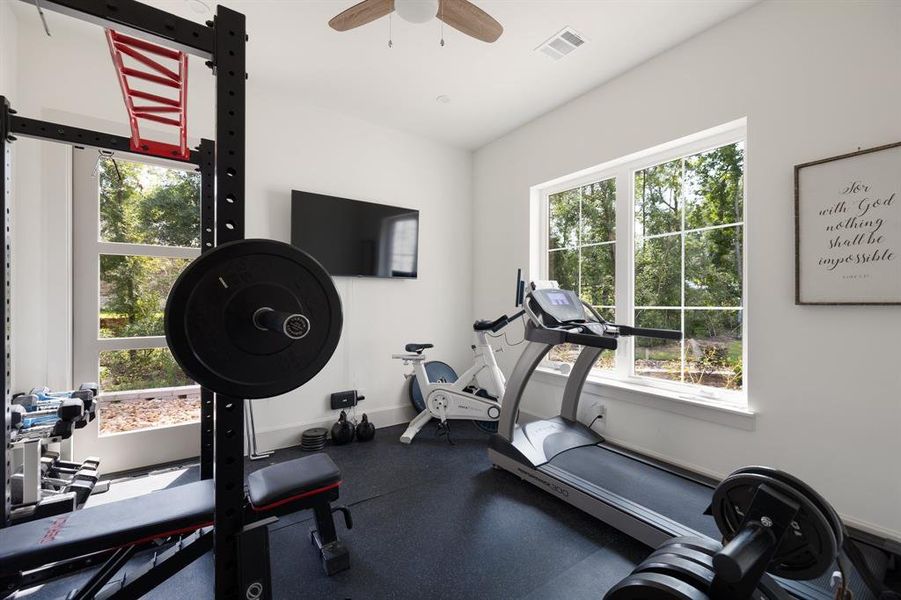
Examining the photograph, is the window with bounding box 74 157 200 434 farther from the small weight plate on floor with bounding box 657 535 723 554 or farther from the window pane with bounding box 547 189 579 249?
the small weight plate on floor with bounding box 657 535 723 554

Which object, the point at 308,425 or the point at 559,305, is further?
the point at 308,425

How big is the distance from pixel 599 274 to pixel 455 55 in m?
2.07

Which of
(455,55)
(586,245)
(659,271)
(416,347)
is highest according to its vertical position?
(455,55)

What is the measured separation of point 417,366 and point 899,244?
3032 millimetres

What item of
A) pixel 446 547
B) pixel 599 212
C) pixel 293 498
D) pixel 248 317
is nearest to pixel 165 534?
pixel 293 498

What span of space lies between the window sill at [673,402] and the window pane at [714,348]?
0.17 metres

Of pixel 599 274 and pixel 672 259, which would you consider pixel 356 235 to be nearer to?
pixel 599 274

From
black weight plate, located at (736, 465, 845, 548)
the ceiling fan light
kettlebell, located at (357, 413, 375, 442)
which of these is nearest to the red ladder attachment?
the ceiling fan light

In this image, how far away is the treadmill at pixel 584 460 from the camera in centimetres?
192

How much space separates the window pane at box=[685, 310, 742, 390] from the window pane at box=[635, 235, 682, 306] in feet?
0.67

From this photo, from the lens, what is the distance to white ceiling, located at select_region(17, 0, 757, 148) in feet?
7.43

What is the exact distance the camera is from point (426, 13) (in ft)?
6.07

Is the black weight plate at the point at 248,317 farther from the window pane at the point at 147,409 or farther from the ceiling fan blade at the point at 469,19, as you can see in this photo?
the window pane at the point at 147,409

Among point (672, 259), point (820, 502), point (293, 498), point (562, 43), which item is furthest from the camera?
point (672, 259)
